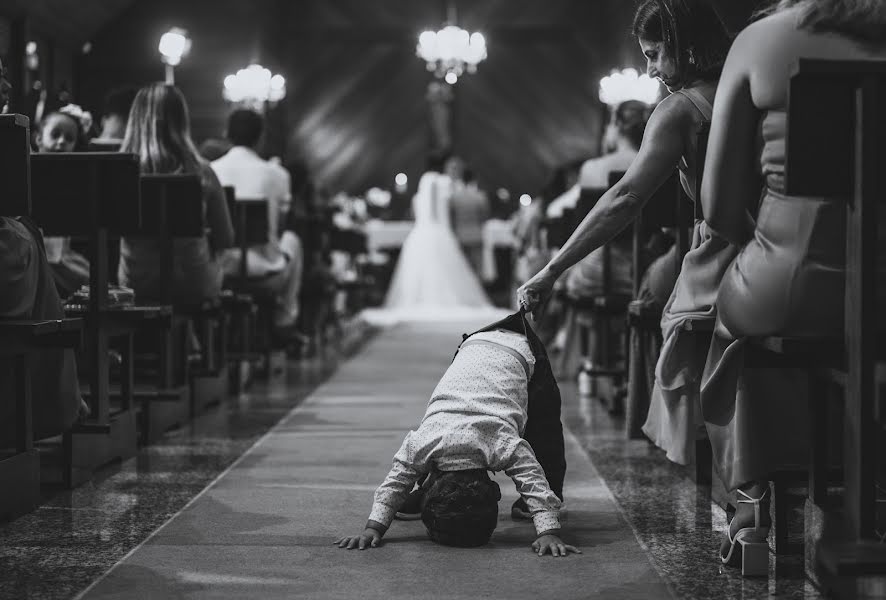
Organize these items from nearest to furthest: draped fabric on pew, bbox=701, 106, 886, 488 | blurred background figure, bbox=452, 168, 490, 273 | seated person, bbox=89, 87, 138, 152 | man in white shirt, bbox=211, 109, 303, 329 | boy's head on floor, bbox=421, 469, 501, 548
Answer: draped fabric on pew, bbox=701, 106, 886, 488
boy's head on floor, bbox=421, 469, 501, 548
seated person, bbox=89, 87, 138, 152
man in white shirt, bbox=211, 109, 303, 329
blurred background figure, bbox=452, 168, 490, 273

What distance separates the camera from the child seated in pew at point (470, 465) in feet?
8.64

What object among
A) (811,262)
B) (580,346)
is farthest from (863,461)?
(580,346)

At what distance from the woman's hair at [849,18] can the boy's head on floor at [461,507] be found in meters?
1.12

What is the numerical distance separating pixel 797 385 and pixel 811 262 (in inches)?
12.0

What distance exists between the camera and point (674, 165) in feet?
9.14

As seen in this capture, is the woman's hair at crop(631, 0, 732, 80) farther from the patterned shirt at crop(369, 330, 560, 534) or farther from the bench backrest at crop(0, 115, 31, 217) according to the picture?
the bench backrest at crop(0, 115, 31, 217)

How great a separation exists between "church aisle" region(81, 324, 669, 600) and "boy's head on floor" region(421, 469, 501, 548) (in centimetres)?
3

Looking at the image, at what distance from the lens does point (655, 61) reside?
2840mm

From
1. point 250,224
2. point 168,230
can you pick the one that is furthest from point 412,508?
point 250,224

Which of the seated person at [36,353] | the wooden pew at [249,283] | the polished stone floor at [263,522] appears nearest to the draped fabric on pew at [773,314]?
the polished stone floor at [263,522]

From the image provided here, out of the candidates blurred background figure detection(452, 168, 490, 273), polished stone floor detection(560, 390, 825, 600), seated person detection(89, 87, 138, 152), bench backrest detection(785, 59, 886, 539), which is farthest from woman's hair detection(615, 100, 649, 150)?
blurred background figure detection(452, 168, 490, 273)

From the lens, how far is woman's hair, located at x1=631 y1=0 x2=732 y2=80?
274cm

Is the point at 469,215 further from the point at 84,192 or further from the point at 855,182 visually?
the point at 855,182

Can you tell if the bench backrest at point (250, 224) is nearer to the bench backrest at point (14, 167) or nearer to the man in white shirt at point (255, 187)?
the man in white shirt at point (255, 187)
